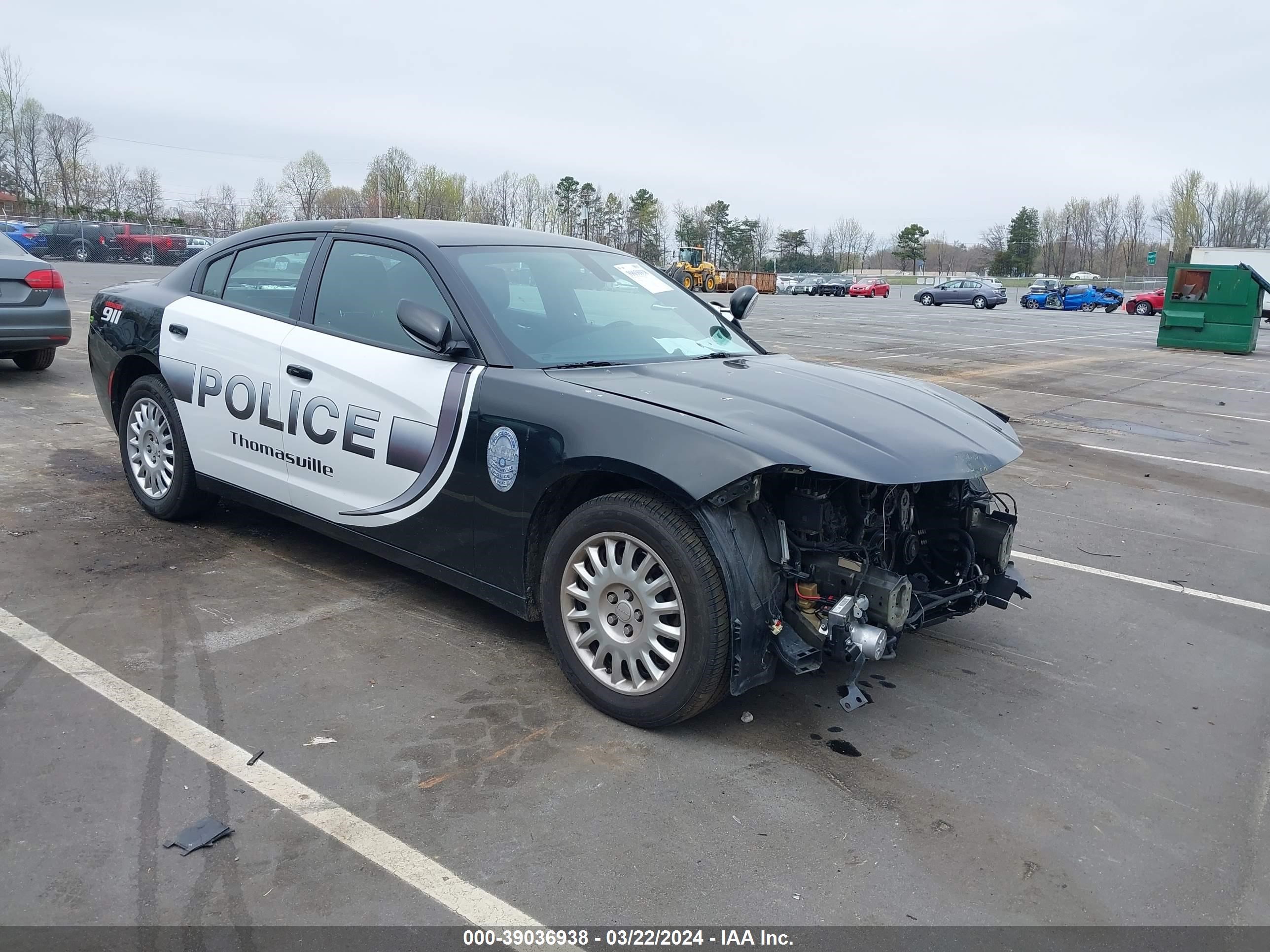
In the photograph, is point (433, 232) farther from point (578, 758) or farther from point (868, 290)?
point (868, 290)

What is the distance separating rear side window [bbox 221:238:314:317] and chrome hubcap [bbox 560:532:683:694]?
A: 2.11 m

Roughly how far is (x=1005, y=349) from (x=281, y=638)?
20.5 metres

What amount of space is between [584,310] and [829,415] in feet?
4.38

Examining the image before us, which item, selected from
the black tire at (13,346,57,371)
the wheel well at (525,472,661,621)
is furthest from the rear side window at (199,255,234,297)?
the black tire at (13,346,57,371)

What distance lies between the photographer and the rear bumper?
9359 millimetres

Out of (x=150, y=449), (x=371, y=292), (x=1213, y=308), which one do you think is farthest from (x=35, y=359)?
(x=1213, y=308)

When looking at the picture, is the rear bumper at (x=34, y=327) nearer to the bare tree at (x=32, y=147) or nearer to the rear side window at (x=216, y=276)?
the rear side window at (x=216, y=276)

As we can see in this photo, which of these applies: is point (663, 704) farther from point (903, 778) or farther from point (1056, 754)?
point (1056, 754)

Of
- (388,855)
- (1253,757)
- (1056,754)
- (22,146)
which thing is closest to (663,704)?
(388,855)

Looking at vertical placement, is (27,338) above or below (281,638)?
above

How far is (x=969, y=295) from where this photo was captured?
52562 millimetres

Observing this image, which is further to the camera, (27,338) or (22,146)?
(22,146)

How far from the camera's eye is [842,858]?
2807 mm

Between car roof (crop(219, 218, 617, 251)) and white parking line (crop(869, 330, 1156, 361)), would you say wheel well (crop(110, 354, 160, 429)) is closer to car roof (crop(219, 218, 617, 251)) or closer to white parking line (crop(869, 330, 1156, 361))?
car roof (crop(219, 218, 617, 251))
